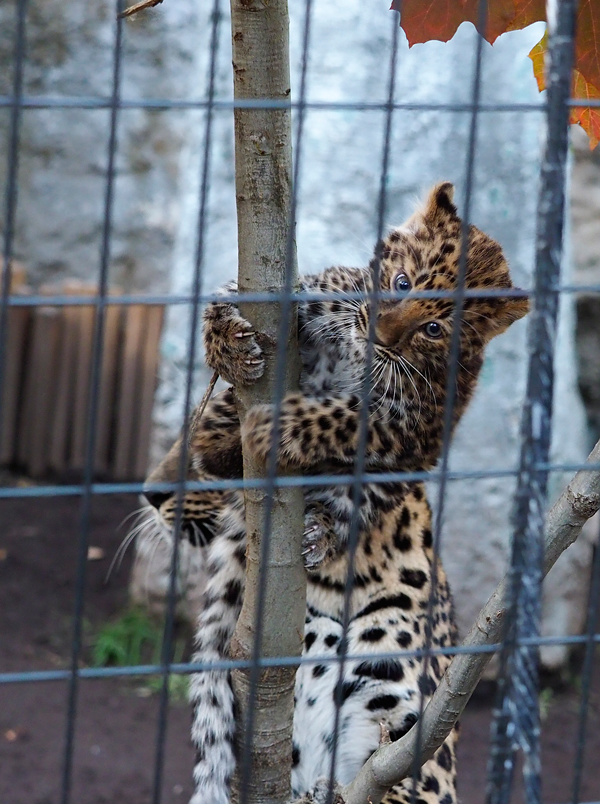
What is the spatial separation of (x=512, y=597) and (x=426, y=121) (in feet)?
13.0

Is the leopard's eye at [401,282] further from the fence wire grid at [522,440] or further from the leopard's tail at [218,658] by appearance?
the fence wire grid at [522,440]

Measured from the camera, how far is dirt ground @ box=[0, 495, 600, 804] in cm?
473

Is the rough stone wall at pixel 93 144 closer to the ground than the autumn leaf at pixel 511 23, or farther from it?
farther from it

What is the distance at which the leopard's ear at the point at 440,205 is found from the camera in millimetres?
3309

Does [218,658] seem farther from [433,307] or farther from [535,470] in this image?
[535,470]

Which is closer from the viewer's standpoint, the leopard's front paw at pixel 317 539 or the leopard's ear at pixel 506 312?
the leopard's front paw at pixel 317 539

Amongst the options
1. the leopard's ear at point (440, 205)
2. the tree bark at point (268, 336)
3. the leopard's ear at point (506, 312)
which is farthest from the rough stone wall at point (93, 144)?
the tree bark at point (268, 336)

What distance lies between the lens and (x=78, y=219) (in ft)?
27.5

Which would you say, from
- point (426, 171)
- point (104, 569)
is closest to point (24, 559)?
point (104, 569)

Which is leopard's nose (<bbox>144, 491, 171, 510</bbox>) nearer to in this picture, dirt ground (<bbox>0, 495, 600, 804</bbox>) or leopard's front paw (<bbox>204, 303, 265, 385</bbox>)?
leopard's front paw (<bbox>204, 303, 265, 385</bbox>)

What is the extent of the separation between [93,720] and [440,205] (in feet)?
10.8

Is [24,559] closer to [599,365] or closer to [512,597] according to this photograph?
[599,365]

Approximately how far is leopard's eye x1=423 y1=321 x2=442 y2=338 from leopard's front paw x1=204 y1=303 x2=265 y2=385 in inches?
32.8

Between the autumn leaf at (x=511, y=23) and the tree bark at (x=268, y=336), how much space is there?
32cm
